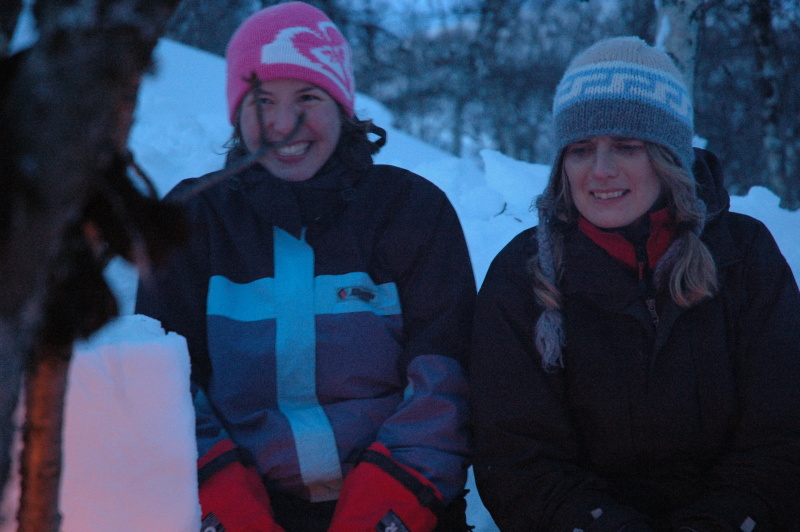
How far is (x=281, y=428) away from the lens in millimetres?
2211

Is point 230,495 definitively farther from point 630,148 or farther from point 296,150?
point 630,148

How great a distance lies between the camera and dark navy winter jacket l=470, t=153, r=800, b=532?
207 cm

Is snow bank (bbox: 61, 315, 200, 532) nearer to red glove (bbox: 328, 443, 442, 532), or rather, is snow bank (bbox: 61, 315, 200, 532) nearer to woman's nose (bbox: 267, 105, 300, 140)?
red glove (bbox: 328, 443, 442, 532)

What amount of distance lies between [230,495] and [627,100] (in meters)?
1.61

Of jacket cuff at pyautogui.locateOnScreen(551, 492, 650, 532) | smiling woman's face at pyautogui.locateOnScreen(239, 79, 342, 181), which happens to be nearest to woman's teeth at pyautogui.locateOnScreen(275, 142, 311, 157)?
smiling woman's face at pyautogui.locateOnScreen(239, 79, 342, 181)

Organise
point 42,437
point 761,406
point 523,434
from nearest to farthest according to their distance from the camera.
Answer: point 42,437 → point 761,406 → point 523,434

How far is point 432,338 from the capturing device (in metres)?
2.32

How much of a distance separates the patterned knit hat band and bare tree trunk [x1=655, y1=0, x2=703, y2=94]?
340cm

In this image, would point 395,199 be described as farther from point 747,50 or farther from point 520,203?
point 747,50

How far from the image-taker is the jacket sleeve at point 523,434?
6.80 ft

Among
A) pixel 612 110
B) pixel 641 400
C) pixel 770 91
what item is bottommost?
pixel 641 400

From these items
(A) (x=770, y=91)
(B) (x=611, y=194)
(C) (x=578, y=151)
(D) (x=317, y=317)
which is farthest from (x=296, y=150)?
(A) (x=770, y=91)

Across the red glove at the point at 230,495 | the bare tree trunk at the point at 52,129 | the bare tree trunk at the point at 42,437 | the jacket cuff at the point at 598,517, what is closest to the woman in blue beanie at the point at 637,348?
the jacket cuff at the point at 598,517

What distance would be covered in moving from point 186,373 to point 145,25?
1022mm
